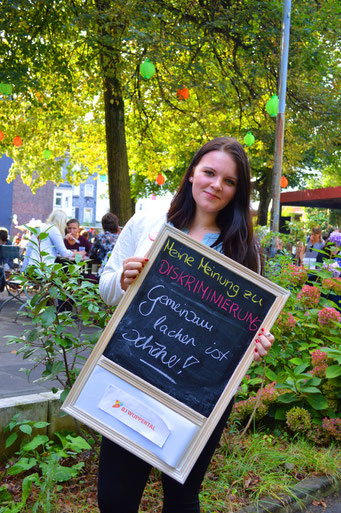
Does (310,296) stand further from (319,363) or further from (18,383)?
(18,383)

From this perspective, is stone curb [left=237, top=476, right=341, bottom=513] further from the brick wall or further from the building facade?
the brick wall

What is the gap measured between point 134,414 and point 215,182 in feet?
2.81

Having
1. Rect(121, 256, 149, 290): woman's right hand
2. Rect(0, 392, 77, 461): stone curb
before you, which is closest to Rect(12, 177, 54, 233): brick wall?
Rect(0, 392, 77, 461): stone curb

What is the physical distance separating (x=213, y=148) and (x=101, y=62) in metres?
9.67

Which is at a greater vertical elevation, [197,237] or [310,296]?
[197,237]

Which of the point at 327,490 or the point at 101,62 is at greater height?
the point at 101,62

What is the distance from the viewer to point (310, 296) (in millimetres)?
4633

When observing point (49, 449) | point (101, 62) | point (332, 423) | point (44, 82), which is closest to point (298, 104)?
point (101, 62)

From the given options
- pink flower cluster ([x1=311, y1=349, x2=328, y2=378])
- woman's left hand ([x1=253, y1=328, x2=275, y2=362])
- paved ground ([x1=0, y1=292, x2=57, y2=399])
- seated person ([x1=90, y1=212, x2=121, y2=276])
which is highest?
woman's left hand ([x1=253, y1=328, x2=275, y2=362])

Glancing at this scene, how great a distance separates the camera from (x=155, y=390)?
1835 millimetres

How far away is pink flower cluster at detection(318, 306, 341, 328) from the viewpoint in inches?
173

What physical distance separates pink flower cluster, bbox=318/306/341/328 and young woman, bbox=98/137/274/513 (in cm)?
241

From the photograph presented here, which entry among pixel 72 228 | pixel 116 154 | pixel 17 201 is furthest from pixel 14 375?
pixel 17 201

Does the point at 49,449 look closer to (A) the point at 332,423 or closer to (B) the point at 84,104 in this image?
(A) the point at 332,423
